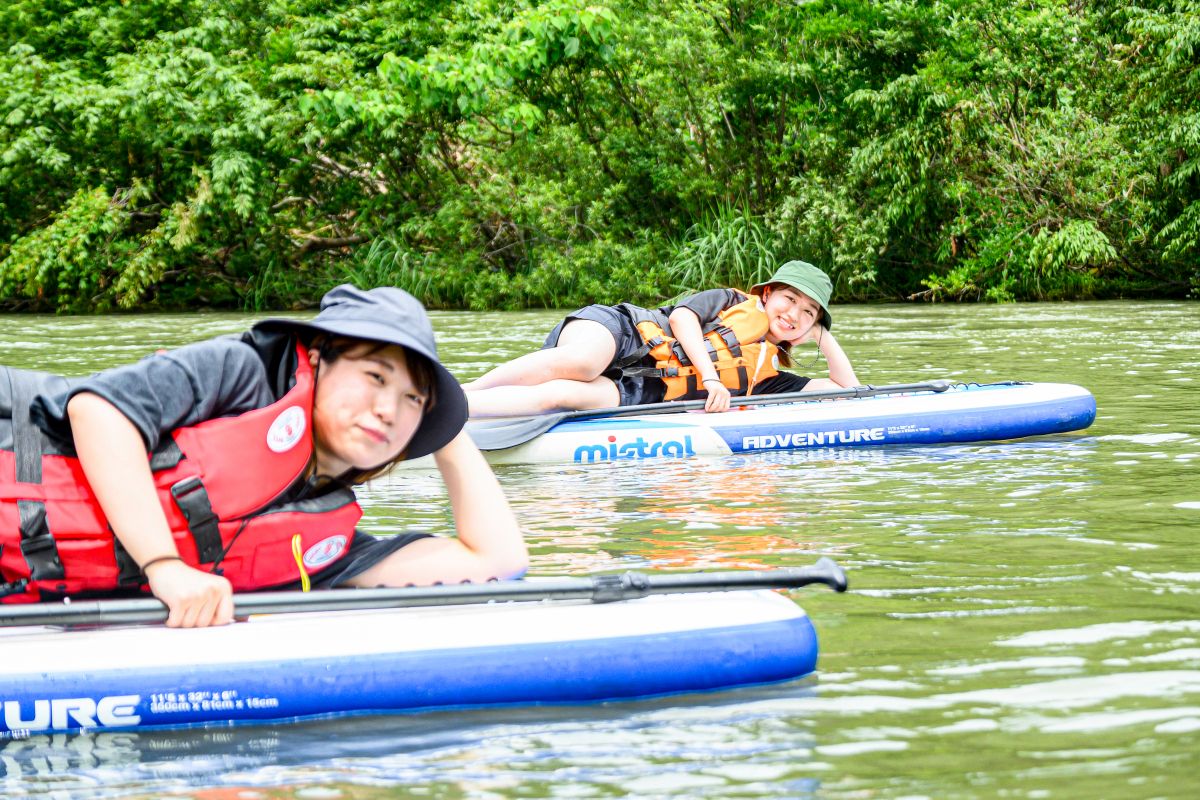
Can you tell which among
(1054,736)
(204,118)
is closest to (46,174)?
(204,118)

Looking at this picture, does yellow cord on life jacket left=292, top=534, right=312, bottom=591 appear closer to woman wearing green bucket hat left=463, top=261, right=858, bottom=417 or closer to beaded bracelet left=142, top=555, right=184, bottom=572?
beaded bracelet left=142, top=555, right=184, bottom=572

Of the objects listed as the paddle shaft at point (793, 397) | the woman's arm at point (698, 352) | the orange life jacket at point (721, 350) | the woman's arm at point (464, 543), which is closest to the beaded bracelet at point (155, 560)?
the woman's arm at point (464, 543)

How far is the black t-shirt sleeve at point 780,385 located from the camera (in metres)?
6.87

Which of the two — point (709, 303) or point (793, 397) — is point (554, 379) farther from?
point (793, 397)

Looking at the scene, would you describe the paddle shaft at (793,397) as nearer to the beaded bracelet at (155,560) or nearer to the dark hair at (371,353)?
the dark hair at (371,353)

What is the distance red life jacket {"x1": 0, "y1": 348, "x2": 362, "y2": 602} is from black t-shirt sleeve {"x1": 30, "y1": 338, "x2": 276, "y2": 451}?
36 mm

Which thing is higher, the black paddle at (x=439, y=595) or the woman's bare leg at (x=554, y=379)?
the woman's bare leg at (x=554, y=379)

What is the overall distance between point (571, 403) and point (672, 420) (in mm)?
453

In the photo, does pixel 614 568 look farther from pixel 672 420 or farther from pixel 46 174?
pixel 46 174

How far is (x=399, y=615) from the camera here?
2.74 metres

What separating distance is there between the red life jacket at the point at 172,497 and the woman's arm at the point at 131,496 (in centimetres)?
6

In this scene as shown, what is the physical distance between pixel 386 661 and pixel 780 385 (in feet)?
14.8

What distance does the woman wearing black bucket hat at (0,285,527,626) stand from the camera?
2479 millimetres

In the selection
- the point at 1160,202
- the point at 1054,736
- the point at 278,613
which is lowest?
the point at 1054,736
